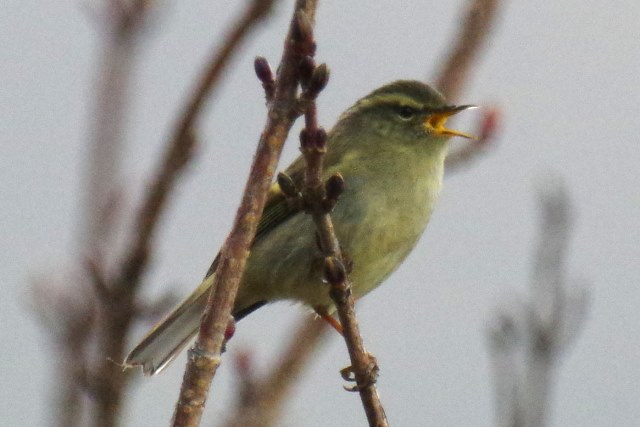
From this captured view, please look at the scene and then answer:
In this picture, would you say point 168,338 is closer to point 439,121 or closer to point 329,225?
point 439,121

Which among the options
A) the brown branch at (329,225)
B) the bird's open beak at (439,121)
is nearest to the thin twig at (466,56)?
the bird's open beak at (439,121)

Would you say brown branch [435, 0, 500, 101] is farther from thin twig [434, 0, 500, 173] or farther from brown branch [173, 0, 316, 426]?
brown branch [173, 0, 316, 426]

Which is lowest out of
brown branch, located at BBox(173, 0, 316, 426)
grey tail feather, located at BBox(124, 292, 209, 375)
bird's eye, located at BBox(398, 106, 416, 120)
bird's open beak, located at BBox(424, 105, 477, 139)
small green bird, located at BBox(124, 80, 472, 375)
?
brown branch, located at BBox(173, 0, 316, 426)

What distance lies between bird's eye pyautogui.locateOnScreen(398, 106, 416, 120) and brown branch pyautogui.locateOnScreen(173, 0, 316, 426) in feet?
10.2

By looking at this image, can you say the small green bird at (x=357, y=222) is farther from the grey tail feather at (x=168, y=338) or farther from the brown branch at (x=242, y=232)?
the brown branch at (x=242, y=232)

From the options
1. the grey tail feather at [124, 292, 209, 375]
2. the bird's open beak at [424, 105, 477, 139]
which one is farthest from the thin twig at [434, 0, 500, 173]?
the grey tail feather at [124, 292, 209, 375]

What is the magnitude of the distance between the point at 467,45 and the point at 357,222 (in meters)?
0.86

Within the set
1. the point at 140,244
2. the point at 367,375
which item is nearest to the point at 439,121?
the point at 367,375

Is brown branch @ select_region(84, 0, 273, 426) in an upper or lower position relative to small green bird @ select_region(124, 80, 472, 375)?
lower

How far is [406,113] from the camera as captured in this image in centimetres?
517

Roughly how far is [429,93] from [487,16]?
0.96 meters

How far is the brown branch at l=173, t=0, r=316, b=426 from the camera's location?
1983 mm

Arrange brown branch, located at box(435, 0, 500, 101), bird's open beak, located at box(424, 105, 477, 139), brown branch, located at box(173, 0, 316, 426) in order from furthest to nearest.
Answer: bird's open beak, located at box(424, 105, 477, 139), brown branch, located at box(435, 0, 500, 101), brown branch, located at box(173, 0, 316, 426)

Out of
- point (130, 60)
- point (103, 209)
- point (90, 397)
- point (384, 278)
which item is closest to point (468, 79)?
point (384, 278)
